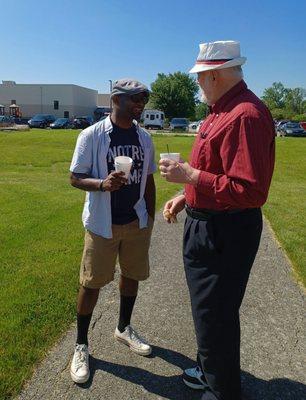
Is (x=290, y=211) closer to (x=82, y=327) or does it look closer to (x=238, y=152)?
(x=82, y=327)

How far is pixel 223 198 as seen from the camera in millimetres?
2260

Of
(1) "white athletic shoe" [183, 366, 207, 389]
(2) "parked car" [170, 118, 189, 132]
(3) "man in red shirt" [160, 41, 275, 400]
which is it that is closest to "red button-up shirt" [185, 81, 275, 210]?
(3) "man in red shirt" [160, 41, 275, 400]

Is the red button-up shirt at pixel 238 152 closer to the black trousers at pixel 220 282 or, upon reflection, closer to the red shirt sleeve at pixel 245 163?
the red shirt sleeve at pixel 245 163

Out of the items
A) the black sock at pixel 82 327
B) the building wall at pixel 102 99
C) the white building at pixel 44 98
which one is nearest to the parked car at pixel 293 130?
the black sock at pixel 82 327

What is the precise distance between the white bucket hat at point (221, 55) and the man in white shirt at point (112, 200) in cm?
79

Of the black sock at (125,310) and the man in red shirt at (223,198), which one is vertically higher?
the man in red shirt at (223,198)

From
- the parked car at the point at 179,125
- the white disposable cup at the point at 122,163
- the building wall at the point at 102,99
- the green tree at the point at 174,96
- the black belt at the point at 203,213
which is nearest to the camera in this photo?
the black belt at the point at 203,213

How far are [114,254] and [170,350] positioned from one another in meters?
0.93

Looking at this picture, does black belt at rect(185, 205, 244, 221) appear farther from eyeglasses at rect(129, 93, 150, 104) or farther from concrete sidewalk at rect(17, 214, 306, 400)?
concrete sidewalk at rect(17, 214, 306, 400)

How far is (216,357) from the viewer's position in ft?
8.52

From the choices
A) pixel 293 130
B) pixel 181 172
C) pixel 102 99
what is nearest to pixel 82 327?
pixel 181 172

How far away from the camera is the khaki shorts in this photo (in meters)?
3.18

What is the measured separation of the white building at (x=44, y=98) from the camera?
76.2 m

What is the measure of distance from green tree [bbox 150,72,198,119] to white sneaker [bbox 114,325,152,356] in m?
71.1
